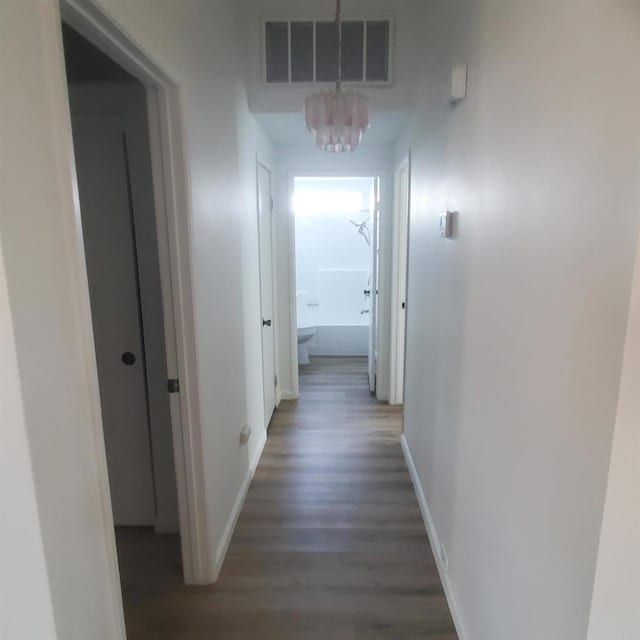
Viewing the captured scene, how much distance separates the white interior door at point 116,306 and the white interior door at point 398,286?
2.08 meters

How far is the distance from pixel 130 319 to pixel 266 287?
1388mm

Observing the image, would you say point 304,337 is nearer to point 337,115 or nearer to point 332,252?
point 332,252

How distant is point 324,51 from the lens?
2578 millimetres

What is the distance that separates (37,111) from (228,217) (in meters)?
1.34

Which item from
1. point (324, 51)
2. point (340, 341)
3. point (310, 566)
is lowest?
point (310, 566)

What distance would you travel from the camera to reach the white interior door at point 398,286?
136 inches

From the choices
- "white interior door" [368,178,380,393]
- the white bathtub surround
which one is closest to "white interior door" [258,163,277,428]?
"white interior door" [368,178,380,393]

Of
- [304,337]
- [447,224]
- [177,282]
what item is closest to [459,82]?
[447,224]

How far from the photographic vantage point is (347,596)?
6.01 feet

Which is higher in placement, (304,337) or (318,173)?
(318,173)

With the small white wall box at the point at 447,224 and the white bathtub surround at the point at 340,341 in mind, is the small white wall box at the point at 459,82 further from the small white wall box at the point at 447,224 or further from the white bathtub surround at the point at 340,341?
the white bathtub surround at the point at 340,341

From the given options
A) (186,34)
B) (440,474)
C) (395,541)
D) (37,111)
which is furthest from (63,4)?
(395,541)

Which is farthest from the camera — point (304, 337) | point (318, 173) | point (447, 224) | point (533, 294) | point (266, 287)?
point (304, 337)

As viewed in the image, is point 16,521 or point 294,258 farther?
point 294,258
